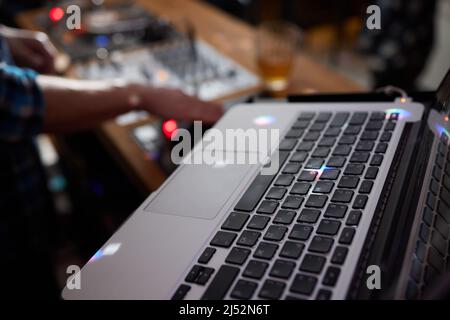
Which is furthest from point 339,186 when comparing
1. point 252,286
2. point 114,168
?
point 114,168

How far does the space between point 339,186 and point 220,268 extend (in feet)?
0.59

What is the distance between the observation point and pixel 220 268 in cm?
43

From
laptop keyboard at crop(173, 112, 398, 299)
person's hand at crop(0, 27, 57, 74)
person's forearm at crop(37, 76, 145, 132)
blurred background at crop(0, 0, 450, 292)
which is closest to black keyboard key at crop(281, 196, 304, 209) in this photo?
laptop keyboard at crop(173, 112, 398, 299)

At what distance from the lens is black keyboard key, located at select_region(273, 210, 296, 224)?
0.47 metres

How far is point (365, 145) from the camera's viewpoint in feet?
1.87

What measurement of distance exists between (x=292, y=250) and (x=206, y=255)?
0.29 feet

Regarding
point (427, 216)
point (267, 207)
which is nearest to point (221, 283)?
point (267, 207)

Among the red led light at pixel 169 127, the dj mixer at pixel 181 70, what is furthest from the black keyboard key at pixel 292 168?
the dj mixer at pixel 181 70

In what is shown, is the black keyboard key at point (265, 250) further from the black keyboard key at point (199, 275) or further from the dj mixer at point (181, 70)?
the dj mixer at point (181, 70)

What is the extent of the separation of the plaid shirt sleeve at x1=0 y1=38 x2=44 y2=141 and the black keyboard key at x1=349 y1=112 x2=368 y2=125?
0.56m

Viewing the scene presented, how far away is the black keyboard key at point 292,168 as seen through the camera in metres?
0.55

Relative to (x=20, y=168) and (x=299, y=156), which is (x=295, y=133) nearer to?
(x=299, y=156)

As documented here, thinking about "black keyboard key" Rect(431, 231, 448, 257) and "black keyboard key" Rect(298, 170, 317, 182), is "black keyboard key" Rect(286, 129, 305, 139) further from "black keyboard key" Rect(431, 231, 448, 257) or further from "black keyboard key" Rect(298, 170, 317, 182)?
"black keyboard key" Rect(431, 231, 448, 257)
